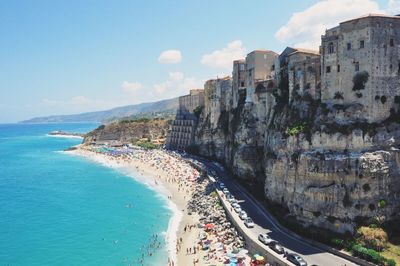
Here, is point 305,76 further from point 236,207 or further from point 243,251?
point 243,251

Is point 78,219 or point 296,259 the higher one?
point 296,259

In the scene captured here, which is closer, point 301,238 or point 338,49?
point 301,238

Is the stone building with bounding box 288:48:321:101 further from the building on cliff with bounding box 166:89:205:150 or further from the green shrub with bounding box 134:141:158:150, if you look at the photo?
the green shrub with bounding box 134:141:158:150

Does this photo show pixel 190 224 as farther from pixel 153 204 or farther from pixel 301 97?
pixel 301 97

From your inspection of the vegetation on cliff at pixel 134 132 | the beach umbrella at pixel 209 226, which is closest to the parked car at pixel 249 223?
the beach umbrella at pixel 209 226

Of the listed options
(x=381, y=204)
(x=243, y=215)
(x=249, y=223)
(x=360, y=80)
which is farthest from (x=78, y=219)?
(x=360, y=80)

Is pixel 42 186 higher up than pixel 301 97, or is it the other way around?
pixel 301 97

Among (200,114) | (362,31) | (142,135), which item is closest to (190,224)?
(362,31)

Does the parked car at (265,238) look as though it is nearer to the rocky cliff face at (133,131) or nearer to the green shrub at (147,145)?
the green shrub at (147,145)
